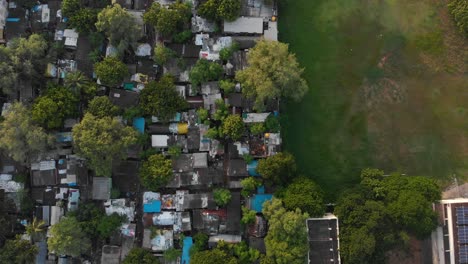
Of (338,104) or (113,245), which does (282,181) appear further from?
(113,245)

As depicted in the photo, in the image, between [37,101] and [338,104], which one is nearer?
[37,101]

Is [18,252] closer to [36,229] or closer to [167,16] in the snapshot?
[36,229]

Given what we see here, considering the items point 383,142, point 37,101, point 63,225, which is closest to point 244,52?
point 383,142

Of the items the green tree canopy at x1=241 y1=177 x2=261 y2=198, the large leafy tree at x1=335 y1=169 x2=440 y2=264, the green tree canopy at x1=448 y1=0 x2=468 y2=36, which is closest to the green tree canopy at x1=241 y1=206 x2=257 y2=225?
the green tree canopy at x1=241 y1=177 x2=261 y2=198

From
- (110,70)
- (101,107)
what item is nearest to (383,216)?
(101,107)

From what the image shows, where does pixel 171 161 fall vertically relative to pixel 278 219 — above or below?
above

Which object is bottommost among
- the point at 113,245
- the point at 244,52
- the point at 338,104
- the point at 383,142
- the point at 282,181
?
the point at 113,245

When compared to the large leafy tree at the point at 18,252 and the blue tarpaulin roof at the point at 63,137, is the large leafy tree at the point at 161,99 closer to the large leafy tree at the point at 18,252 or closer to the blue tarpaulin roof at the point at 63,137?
the blue tarpaulin roof at the point at 63,137
